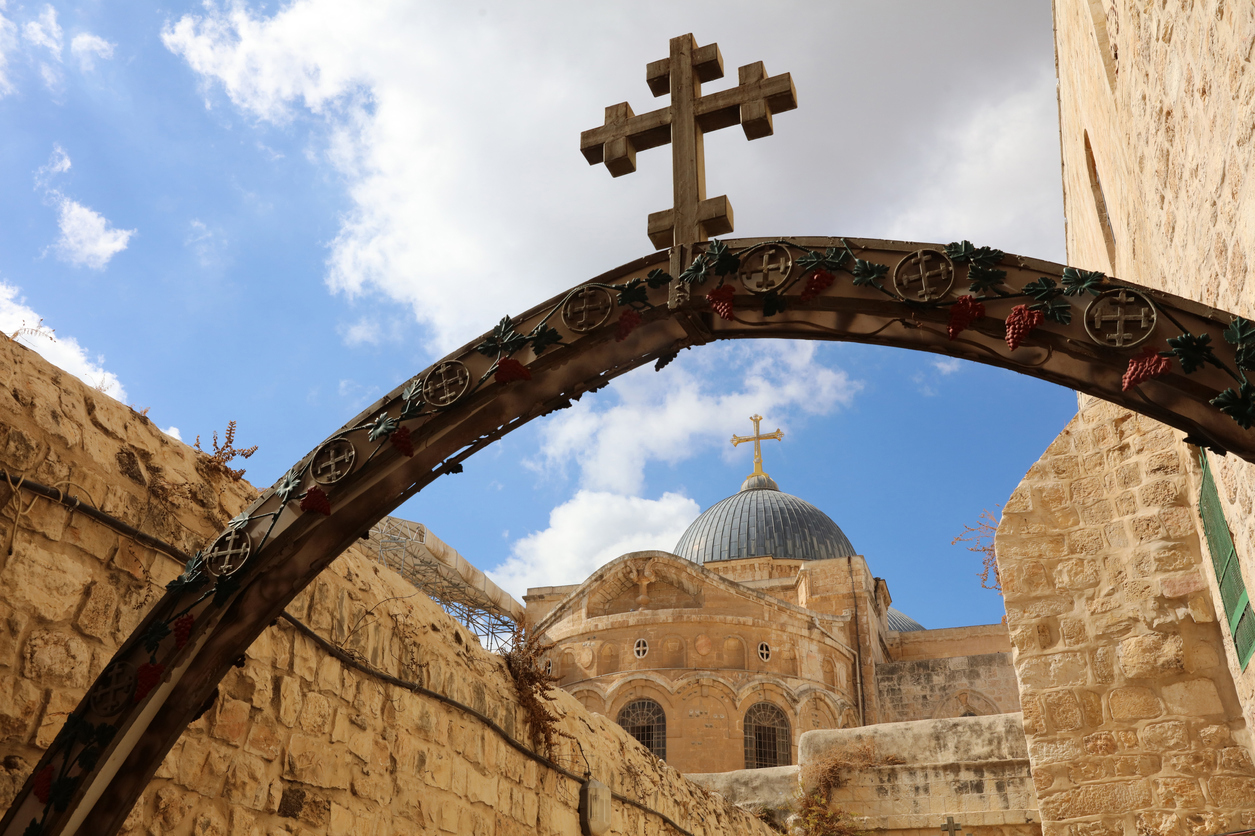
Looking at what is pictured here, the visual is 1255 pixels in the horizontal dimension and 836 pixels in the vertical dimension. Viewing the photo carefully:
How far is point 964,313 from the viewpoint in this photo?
2184 mm

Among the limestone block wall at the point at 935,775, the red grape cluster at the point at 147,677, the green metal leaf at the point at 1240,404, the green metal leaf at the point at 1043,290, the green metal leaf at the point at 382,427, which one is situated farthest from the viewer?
the limestone block wall at the point at 935,775

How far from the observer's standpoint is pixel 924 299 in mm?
2219

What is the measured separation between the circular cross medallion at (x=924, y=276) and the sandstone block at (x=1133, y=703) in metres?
4.66

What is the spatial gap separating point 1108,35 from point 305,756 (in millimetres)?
5012

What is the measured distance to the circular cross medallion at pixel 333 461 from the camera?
2.58m

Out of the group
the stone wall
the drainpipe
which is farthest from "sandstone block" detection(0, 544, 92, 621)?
the drainpipe

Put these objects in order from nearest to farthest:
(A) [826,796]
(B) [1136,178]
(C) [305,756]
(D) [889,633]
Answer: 1. (C) [305,756]
2. (B) [1136,178]
3. (A) [826,796]
4. (D) [889,633]

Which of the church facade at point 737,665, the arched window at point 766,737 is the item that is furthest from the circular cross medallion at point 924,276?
the arched window at point 766,737

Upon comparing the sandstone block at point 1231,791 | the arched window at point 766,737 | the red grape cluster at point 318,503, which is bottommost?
the sandstone block at point 1231,791

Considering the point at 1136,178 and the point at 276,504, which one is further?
the point at 1136,178

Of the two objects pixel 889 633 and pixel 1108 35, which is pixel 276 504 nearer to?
pixel 1108 35

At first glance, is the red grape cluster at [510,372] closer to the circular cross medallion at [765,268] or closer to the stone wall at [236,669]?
the circular cross medallion at [765,268]

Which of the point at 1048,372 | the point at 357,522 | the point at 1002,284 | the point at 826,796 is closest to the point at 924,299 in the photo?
the point at 1002,284

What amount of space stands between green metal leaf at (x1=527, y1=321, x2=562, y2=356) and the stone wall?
1753 mm
